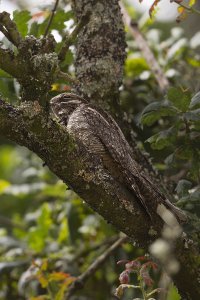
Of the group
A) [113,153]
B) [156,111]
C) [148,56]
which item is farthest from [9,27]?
[148,56]

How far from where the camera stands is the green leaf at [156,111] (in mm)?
1932

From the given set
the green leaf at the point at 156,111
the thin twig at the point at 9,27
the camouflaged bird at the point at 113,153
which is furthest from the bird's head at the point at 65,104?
the thin twig at the point at 9,27

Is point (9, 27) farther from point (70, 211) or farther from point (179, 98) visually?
point (70, 211)

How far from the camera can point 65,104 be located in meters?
1.95

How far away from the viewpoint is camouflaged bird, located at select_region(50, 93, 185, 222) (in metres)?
1.72

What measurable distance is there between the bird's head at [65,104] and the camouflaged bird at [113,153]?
6 centimetres

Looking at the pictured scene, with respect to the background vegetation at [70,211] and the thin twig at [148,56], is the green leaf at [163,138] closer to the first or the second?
the background vegetation at [70,211]

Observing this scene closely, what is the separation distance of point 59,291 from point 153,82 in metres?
1.24

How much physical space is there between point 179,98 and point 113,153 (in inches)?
12.5

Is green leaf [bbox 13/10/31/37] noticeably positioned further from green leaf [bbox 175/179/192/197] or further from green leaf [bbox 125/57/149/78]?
green leaf [bbox 125/57/149/78]

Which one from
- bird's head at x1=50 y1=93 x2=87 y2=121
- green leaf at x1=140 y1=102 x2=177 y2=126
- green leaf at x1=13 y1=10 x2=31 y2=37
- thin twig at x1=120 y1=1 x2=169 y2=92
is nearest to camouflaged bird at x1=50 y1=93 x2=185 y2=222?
bird's head at x1=50 y1=93 x2=87 y2=121

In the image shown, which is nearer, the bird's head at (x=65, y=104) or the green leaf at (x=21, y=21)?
the bird's head at (x=65, y=104)

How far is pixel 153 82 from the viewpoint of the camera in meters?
3.13

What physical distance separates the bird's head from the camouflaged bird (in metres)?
0.06
